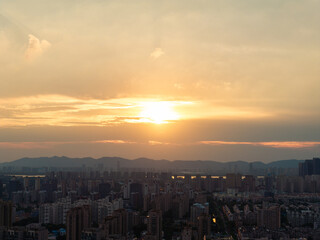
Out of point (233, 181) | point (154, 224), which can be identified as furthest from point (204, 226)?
point (233, 181)

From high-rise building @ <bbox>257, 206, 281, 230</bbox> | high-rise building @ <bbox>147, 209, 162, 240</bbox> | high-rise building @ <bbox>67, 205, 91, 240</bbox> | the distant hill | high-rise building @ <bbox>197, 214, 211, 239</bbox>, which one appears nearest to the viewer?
high-rise building @ <bbox>67, 205, 91, 240</bbox>

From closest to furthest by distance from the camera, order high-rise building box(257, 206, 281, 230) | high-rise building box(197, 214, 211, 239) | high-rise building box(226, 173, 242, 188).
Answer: high-rise building box(197, 214, 211, 239), high-rise building box(257, 206, 281, 230), high-rise building box(226, 173, 242, 188)

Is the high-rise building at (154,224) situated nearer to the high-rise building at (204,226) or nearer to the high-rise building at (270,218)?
the high-rise building at (204,226)

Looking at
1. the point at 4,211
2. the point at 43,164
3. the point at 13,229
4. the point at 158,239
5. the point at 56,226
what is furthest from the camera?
the point at 43,164

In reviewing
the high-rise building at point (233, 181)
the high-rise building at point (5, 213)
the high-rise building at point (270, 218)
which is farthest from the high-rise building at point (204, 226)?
the high-rise building at point (233, 181)

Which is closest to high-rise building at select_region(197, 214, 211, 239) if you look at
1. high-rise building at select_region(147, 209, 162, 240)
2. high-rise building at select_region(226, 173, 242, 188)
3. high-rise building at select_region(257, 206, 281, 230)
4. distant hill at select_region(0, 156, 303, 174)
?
high-rise building at select_region(147, 209, 162, 240)

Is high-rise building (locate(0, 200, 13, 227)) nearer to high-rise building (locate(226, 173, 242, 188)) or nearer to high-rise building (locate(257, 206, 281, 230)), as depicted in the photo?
high-rise building (locate(257, 206, 281, 230))

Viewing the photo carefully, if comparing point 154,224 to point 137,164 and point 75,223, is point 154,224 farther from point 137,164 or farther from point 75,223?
point 137,164

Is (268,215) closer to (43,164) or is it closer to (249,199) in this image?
(249,199)

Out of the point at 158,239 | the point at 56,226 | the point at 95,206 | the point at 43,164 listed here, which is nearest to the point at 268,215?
the point at 158,239

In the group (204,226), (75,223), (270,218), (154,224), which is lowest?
(270,218)

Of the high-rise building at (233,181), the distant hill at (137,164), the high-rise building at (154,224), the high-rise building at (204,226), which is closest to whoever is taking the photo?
the high-rise building at (154,224)
